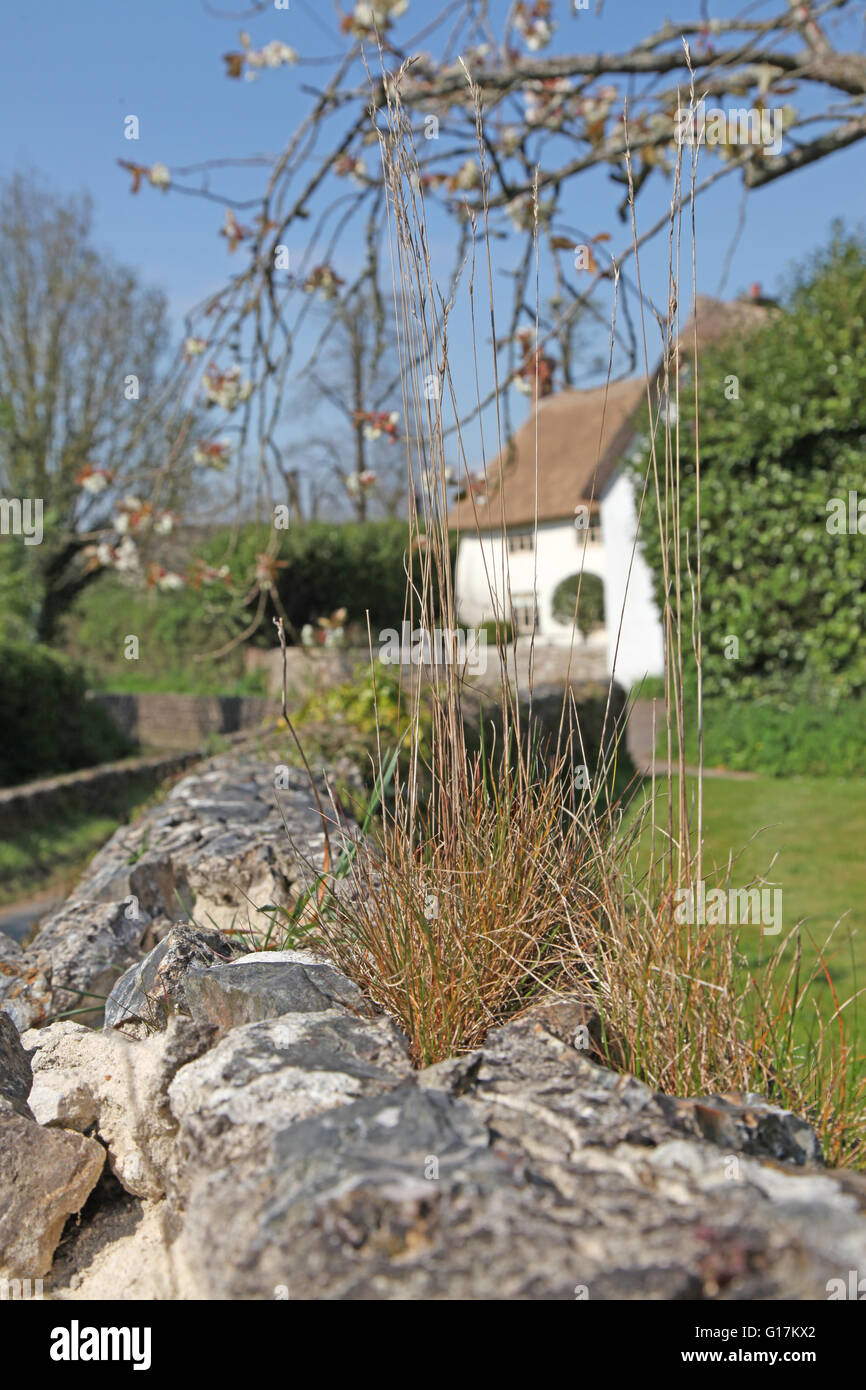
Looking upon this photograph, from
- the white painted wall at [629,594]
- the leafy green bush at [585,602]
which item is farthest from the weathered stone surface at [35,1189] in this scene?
the leafy green bush at [585,602]

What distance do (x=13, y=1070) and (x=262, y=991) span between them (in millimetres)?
573

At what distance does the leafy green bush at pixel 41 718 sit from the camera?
8297mm

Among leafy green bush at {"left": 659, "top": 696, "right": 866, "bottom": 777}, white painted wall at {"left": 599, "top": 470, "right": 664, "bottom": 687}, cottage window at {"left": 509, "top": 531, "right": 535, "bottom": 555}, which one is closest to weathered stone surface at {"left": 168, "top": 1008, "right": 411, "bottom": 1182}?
leafy green bush at {"left": 659, "top": 696, "right": 866, "bottom": 777}

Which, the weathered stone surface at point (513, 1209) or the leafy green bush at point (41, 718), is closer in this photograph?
the weathered stone surface at point (513, 1209)

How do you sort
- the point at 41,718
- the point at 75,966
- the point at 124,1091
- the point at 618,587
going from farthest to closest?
the point at 618,587, the point at 41,718, the point at 75,966, the point at 124,1091

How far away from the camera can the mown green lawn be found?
12.1ft

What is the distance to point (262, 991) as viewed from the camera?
5.63 ft

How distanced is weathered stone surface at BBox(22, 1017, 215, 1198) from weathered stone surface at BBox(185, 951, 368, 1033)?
0.05 meters

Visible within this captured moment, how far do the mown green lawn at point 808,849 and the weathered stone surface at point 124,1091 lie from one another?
129 centimetres

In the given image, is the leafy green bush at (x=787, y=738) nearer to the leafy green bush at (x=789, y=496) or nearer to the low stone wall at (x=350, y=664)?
the leafy green bush at (x=789, y=496)

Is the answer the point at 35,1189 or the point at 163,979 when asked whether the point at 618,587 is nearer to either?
the point at 163,979

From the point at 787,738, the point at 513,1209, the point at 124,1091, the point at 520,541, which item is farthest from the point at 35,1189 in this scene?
the point at 520,541
